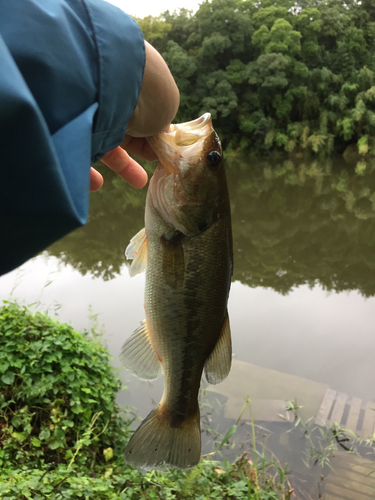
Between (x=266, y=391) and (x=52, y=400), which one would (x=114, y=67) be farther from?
(x=266, y=391)

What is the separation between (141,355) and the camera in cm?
144

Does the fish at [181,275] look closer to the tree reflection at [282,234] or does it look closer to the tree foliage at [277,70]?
the tree reflection at [282,234]

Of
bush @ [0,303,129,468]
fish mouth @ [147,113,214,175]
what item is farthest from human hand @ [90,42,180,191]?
bush @ [0,303,129,468]

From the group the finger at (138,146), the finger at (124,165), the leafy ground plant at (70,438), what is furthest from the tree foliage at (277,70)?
the finger at (138,146)

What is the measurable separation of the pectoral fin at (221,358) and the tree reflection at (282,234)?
4.77 m

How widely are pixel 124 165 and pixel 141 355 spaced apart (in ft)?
2.32

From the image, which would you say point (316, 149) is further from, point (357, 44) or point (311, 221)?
point (311, 221)

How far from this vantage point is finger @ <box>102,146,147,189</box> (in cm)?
144

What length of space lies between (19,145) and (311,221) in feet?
33.2

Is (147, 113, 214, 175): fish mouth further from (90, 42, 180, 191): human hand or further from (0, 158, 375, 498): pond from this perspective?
(0, 158, 375, 498): pond

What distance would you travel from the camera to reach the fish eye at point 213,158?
1337mm

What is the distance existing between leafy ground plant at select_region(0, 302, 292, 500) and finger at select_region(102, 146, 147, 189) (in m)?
1.61

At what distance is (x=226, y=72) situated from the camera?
86.2 ft

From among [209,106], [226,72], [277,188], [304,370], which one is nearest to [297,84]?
[226,72]
